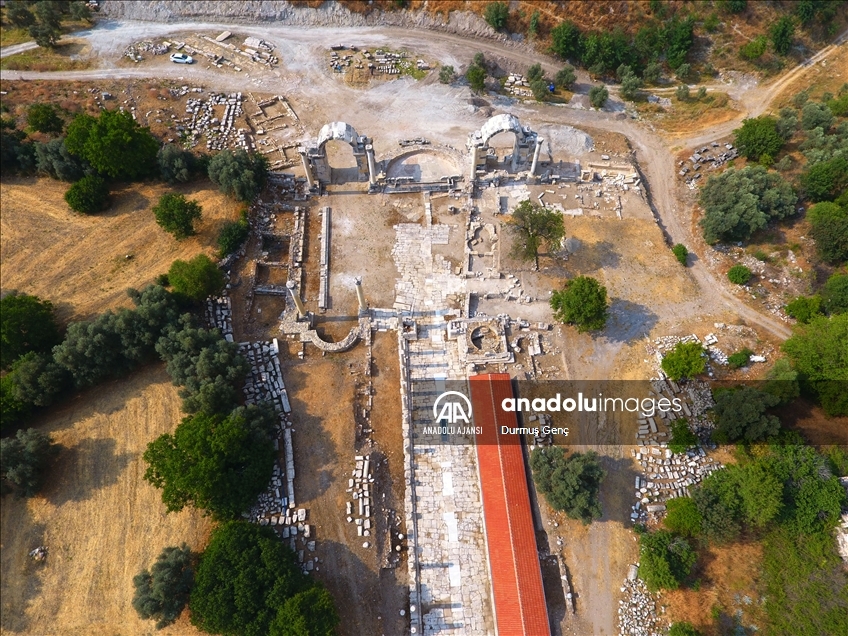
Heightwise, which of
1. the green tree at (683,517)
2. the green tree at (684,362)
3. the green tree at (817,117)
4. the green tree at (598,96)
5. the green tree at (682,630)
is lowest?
the green tree at (682,630)

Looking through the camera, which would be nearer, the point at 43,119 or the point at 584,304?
the point at 584,304

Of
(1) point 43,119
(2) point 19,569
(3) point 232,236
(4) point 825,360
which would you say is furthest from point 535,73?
(2) point 19,569

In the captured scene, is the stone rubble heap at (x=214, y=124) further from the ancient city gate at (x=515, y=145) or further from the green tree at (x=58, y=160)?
the ancient city gate at (x=515, y=145)

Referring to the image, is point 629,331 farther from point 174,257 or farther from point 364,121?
point 174,257

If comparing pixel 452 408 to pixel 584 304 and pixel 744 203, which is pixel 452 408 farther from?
pixel 744 203

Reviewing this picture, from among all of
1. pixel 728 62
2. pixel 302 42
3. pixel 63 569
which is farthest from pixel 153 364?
pixel 728 62

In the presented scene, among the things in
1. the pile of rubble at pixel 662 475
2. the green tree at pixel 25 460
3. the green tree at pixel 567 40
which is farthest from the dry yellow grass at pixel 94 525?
the green tree at pixel 567 40
